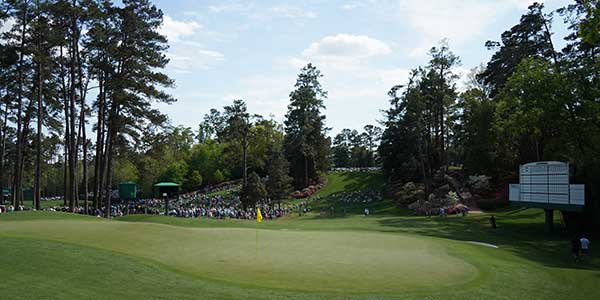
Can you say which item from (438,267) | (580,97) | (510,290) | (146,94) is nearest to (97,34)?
(146,94)

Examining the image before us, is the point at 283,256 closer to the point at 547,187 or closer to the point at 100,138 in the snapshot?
the point at 547,187

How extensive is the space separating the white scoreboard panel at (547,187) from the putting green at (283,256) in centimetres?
1275

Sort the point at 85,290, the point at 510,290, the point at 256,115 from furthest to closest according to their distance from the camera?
the point at 256,115, the point at 510,290, the point at 85,290

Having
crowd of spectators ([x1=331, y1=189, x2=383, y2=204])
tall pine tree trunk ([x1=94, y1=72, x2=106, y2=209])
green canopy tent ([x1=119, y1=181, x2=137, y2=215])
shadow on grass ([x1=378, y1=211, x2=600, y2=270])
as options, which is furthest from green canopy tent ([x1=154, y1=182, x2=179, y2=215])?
crowd of spectators ([x1=331, y1=189, x2=383, y2=204])

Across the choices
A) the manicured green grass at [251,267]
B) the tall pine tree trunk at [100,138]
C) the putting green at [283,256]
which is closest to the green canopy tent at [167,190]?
the tall pine tree trunk at [100,138]

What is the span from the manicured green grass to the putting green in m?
0.03

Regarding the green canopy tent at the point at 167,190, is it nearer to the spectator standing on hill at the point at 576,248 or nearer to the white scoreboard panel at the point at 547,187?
the white scoreboard panel at the point at 547,187

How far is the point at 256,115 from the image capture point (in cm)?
6000

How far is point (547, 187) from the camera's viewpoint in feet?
101

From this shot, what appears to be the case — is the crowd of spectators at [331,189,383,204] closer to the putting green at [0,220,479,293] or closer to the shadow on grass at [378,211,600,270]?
the shadow on grass at [378,211,600,270]

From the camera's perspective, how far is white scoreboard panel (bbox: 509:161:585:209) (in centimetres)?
2892

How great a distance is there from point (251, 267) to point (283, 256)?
2278 mm

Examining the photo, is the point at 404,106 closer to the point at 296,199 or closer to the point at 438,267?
the point at 296,199

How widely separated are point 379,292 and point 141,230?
39.4 ft
